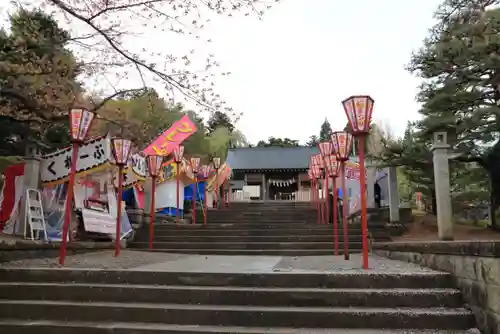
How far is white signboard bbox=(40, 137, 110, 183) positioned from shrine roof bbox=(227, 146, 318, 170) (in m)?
23.9

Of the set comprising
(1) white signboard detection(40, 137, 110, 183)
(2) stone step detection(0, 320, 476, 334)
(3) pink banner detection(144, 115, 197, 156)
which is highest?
(3) pink banner detection(144, 115, 197, 156)

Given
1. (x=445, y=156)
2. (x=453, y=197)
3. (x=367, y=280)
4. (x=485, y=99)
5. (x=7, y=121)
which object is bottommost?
(x=367, y=280)

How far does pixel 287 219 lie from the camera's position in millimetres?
15359

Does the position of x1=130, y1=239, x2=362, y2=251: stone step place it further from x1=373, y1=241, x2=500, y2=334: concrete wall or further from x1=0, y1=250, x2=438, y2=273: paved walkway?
x1=373, y1=241, x2=500, y2=334: concrete wall

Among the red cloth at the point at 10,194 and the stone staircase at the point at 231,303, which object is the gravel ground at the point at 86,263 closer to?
the stone staircase at the point at 231,303

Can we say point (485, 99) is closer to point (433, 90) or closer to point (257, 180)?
point (433, 90)

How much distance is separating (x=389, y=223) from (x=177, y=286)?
33.1 feet

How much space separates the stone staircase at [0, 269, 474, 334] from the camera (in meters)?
3.90

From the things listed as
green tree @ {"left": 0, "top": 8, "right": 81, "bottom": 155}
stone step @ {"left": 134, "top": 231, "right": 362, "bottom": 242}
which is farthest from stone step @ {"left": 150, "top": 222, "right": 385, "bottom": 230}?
green tree @ {"left": 0, "top": 8, "right": 81, "bottom": 155}

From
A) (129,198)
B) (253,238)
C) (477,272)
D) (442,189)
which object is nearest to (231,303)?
(477,272)

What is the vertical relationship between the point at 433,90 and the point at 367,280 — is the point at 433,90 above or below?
above

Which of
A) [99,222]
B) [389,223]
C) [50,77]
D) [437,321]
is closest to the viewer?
[437,321]

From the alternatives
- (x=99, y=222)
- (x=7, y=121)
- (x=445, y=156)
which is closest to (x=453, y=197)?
(x=445, y=156)

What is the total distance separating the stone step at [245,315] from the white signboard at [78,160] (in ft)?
16.9
